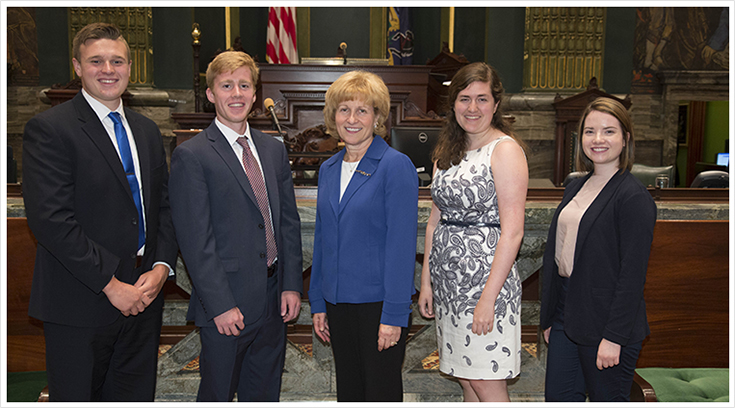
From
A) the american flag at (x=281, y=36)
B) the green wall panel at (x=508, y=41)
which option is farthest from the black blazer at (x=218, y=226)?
the green wall panel at (x=508, y=41)

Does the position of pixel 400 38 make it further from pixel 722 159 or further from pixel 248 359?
pixel 722 159

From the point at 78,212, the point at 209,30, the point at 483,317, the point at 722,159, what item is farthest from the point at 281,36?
the point at 722,159

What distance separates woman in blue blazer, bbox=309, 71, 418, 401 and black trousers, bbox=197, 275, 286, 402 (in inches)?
8.3

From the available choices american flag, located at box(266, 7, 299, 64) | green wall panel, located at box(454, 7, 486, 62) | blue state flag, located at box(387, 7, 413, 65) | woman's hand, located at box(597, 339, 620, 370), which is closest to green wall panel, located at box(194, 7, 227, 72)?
american flag, located at box(266, 7, 299, 64)

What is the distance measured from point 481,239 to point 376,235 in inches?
14.1

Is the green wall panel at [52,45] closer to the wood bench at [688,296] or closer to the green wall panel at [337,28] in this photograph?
the green wall panel at [337,28]

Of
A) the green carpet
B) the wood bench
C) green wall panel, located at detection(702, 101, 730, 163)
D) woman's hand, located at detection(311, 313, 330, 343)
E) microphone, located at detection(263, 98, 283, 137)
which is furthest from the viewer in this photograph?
green wall panel, located at detection(702, 101, 730, 163)

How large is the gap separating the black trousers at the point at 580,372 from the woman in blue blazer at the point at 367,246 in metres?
0.55

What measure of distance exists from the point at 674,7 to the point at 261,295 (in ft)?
28.4

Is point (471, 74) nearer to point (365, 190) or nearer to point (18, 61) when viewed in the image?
point (365, 190)

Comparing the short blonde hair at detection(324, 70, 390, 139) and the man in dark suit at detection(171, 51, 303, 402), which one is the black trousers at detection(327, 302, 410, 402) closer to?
the man in dark suit at detection(171, 51, 303, 402)

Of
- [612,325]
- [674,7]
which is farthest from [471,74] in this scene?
[674,7]

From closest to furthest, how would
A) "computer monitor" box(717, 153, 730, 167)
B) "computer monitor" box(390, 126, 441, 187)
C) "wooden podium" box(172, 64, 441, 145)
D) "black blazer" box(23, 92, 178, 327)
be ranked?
1. "black blazer" box(23, 92, 178, 327)
2. "computer monitor" box(390, 126, 441, 187)
3. "wooden podium" box(172, 64, 441, 145)
4. "computer monitor" box(717, 153, 730, 167)

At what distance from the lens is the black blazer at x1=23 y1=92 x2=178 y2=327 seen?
1.47m
